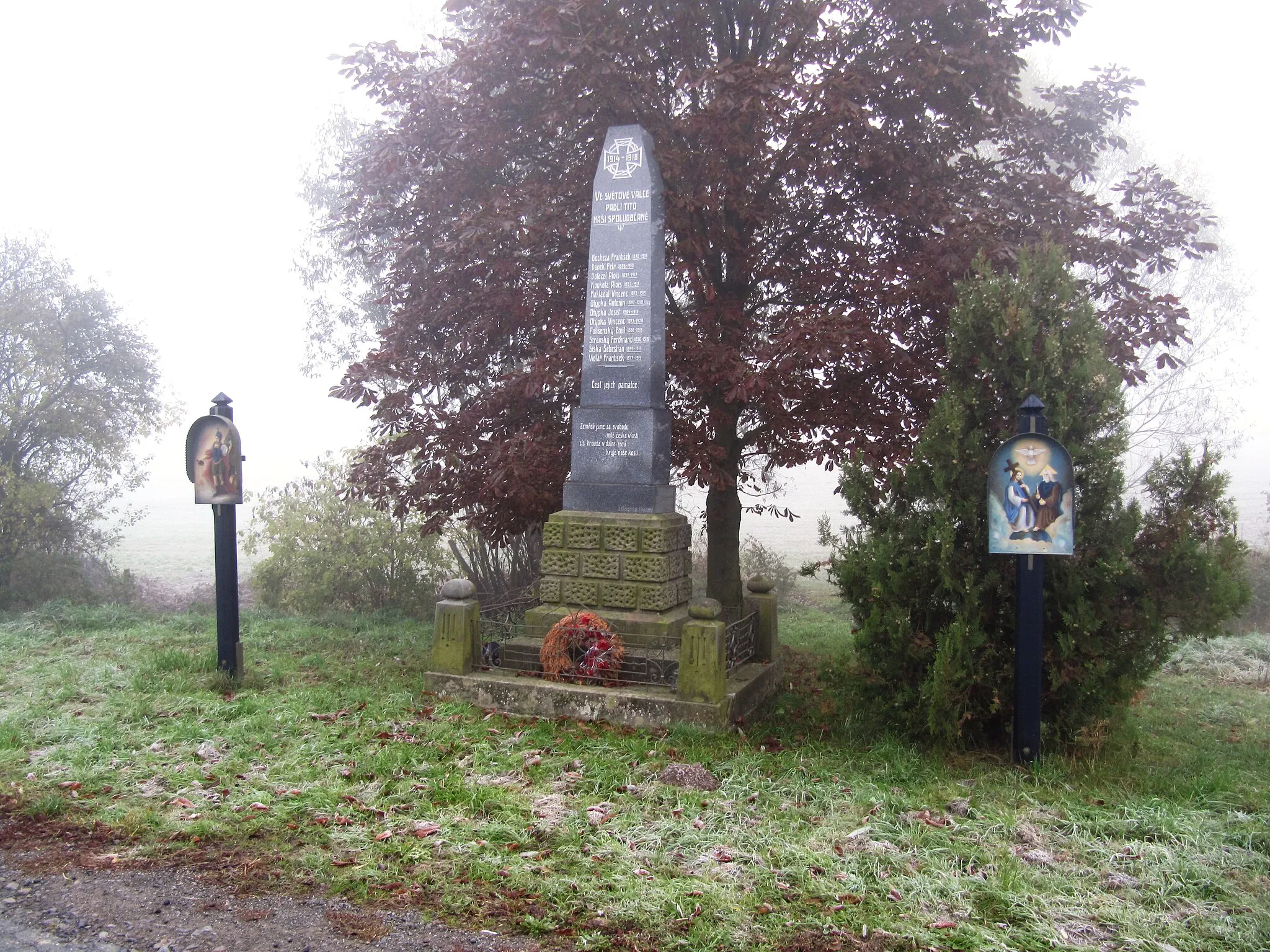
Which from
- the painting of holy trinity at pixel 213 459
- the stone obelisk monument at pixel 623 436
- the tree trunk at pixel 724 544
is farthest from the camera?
the tree trunk at pixel 724 544

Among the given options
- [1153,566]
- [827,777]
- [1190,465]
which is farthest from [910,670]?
[1190,465]

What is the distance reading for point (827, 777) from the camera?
18.3 feet

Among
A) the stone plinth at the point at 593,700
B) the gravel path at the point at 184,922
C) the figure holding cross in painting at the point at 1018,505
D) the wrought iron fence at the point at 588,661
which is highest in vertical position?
the figure holding cross in painting at the point at 1018,505

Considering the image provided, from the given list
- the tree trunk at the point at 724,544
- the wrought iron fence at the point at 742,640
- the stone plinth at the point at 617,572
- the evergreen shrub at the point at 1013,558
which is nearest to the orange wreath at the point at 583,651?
the stone plinth at the point at 617,572

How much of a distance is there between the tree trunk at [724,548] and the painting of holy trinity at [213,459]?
536 centimetres

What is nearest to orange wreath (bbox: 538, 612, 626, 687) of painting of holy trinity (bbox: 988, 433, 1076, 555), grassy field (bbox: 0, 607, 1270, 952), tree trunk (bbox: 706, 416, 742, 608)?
grassy field (bbox: 0, 607, 1270, 952)

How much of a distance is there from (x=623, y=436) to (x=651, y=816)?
399cm

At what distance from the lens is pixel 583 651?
7488 millimetres

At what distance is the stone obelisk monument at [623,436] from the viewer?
793 centimetres

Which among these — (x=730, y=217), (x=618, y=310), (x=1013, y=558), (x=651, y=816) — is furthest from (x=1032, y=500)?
(x=730, y=217)

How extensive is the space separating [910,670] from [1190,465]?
2.37 m

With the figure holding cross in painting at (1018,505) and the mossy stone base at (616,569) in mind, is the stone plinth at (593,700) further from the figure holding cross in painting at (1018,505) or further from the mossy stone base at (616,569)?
the figure holding cross in painting at (1018,505)

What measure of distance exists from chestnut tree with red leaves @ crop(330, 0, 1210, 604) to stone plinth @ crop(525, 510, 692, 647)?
1.08m

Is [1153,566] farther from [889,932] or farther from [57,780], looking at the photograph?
[57,780]
